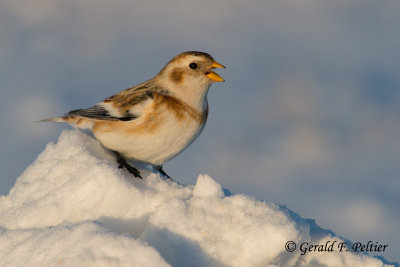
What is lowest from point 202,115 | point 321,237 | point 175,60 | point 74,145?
point 74,145

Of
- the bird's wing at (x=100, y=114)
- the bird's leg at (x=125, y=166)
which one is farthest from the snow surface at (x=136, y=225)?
the bird's wing at (x=100, y=114)

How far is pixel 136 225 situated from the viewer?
631 cm

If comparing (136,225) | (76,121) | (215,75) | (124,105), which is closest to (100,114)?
(124,105)

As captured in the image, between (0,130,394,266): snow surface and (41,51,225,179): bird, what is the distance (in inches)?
39.0

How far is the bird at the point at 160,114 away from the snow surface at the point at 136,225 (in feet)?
3.25

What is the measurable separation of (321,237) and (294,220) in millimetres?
707

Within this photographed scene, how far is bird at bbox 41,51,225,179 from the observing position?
8.30 m

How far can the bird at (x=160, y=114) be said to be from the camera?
8305 mm

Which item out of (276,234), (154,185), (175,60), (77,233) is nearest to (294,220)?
(276,234)

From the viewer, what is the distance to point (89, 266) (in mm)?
4781

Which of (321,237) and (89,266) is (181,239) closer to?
(89,266)

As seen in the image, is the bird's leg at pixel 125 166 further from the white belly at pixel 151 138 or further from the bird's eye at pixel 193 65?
the bird's eye at pixel 193 65

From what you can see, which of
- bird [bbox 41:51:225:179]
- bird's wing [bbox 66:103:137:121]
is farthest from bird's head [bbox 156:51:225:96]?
bird's wing [bbox 66:103:137:121]

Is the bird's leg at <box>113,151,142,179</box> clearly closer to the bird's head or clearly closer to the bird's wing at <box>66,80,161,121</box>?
the bird's wing at <box>66,80,161,121</box>
